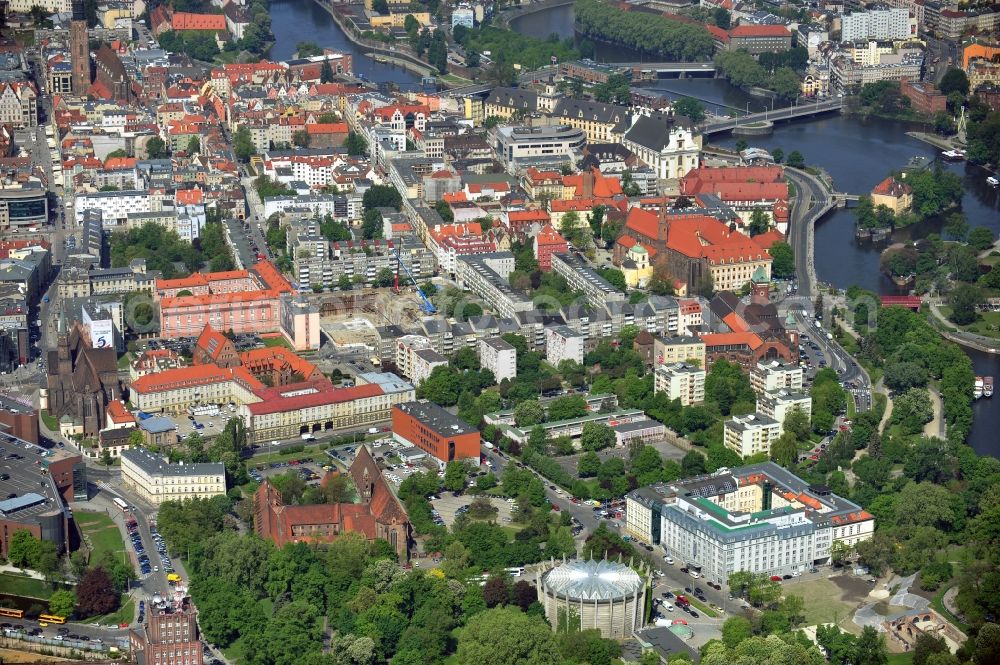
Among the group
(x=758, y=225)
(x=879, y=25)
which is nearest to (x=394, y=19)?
(x=879, y=25)

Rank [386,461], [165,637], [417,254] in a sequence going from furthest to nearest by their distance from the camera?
[417,254] → [386,461] → [165,637]

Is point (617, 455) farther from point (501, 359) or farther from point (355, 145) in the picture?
point (355, 145)

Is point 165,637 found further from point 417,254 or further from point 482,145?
point 482,145

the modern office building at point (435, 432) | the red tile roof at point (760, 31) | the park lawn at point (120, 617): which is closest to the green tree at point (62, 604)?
the park lawn at point (120, 617)

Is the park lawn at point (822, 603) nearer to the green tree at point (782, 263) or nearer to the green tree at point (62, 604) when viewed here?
the green tree at point (62, 604)

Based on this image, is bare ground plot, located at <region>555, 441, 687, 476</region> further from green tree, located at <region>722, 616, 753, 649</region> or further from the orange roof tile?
green tree, located at <region>722, 616, 753, 649</region>

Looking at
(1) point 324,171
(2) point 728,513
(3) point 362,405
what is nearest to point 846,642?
(2) point 728,513

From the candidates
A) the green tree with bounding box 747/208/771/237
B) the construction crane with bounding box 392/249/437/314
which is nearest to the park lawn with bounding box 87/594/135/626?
the construction crane with bounding box 392/249/437/314
